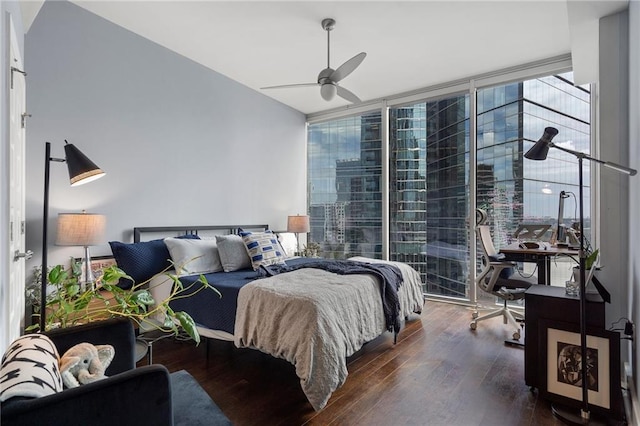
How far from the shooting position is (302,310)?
7.22ft

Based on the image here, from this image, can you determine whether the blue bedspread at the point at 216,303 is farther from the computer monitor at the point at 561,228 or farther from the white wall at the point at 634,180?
the computer monitor at the point at 561,228

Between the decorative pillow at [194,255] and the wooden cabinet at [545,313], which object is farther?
the decorative pillow at [194,255]

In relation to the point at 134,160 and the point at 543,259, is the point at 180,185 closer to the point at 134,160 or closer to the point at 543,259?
the point at 134,160

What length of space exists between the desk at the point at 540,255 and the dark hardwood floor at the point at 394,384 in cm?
69

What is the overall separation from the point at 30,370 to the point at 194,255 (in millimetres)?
2362

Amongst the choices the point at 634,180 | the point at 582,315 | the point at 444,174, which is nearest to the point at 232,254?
the point at 582,315

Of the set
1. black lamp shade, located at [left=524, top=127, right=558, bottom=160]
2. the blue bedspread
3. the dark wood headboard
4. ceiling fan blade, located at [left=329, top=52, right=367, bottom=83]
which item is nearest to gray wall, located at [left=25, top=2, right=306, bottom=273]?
the dark wood headboard

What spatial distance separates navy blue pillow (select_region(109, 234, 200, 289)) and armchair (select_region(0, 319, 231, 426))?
1.63m

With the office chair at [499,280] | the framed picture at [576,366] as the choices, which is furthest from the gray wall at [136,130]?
the framed picture at [576,366]

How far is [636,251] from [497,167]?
8.09 feet

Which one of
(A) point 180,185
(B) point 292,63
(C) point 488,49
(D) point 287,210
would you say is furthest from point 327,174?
(C) point 488,49

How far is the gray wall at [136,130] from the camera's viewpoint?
2865mm

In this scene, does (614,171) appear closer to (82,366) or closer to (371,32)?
(371,32)

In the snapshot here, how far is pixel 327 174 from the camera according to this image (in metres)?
5.80
